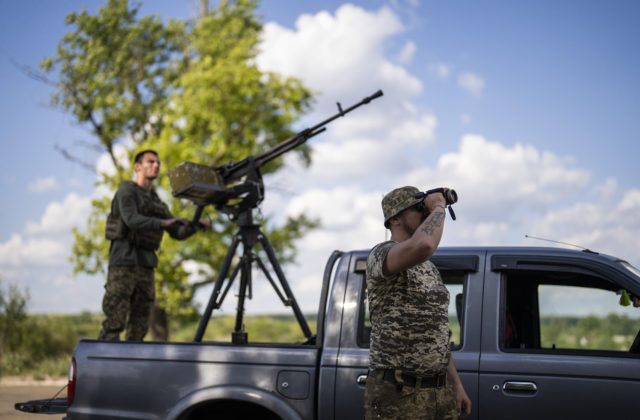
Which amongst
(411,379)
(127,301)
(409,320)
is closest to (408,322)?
(409,320)

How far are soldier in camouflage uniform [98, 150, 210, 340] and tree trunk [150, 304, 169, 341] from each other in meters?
12.6

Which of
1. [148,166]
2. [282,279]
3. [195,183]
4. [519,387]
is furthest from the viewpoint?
[148,166]

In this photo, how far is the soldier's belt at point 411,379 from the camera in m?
2.79

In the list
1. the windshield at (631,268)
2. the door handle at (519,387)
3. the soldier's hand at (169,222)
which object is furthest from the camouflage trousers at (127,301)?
the windshield at (631,268)

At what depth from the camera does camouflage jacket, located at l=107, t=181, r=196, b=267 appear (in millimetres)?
5461

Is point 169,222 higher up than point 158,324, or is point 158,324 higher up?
point 169,222

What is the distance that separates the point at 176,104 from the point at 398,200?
16480 millimetres

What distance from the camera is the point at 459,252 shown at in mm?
3701

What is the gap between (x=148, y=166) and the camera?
5.79m

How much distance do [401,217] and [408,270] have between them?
0.25m

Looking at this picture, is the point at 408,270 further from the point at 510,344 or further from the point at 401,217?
the point at 510,344

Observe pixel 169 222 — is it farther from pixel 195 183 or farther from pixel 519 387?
pixel 519 387

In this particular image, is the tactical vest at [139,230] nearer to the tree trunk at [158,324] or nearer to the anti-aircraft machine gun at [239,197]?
the anti-aircraft machine gun at [239,197]

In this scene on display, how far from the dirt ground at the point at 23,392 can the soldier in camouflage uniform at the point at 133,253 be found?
9.50 feet
